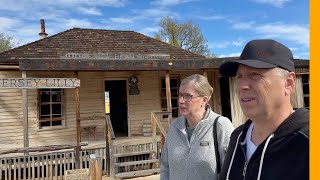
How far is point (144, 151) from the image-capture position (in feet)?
30.0

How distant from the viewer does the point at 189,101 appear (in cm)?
264

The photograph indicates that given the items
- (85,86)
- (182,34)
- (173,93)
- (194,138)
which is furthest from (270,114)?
(182,34)

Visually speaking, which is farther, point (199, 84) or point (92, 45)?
point (92, 45)

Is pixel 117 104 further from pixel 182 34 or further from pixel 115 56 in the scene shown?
pixel 182 34

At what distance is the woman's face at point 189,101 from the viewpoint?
2635 mm

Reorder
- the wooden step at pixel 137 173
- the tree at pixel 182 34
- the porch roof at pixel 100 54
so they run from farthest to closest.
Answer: the tree at pixel 182 34, the porch roof at pixel 100 54, the wooden step at pixel 137 173

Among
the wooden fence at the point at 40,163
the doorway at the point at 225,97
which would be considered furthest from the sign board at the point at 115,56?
the wooden fence at the point at 40,163

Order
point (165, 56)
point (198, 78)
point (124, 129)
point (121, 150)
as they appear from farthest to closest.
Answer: point (124, 129), point (165, 56), point (121, 150), point (198, 78)

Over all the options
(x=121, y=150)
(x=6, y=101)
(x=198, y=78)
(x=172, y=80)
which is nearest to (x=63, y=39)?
A: (x=6, y=101)

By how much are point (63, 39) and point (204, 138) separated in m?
12.7

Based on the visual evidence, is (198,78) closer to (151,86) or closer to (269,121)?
(269,121)

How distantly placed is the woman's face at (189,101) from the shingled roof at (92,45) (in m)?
10.2

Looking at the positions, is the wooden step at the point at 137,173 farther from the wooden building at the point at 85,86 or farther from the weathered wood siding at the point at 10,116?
the weathered wood siding at the point at 10,116

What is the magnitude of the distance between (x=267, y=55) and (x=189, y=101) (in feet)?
4.04
